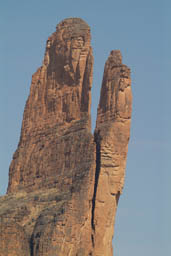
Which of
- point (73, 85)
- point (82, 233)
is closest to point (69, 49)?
point (73, 85)

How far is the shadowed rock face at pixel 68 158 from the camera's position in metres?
63.8

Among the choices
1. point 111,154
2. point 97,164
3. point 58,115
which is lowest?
point 97,164

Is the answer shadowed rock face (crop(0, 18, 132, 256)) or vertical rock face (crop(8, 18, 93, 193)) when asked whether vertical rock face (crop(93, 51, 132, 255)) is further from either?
vertical rock face (crop(8, 18, 93, 193))

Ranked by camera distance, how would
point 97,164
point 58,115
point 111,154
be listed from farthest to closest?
1. point 58,115
2. point 97,164
3. point 111,154

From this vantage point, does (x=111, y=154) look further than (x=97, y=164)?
No

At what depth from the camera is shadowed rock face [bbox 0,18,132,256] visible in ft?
209

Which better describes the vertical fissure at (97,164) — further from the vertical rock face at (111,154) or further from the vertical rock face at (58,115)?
the vertical rock face at (58,115)

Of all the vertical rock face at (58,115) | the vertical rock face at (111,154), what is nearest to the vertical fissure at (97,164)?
the vertical rock face at (111,154)

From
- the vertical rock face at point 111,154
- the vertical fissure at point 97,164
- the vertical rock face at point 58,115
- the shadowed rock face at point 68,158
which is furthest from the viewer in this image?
the vertical rock face at point 58,115

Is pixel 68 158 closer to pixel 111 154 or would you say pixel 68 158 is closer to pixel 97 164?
pixel 97 164

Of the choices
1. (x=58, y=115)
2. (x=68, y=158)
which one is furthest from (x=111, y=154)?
(x=58, y=115)

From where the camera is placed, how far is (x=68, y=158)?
6781 centimetres

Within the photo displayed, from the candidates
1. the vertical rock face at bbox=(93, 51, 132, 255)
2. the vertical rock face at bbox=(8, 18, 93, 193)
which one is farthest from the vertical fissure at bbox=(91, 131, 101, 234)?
the vertical rock face at bbox=(8, 18, 93, 193)

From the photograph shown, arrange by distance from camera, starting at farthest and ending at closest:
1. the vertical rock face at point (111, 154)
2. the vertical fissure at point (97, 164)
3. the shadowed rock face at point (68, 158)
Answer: the vertical fissure at point (97, 164), the vertical rock face at point (111, 154), the shadowed rock face at point (68, 158)
